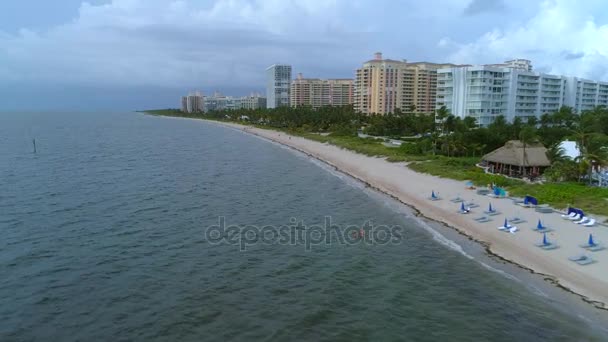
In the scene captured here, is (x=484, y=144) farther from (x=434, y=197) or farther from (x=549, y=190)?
(x=434, y=197)

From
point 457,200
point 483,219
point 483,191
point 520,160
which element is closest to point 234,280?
point 483,219

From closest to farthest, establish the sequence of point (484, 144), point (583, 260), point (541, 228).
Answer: point (583, 260) → point (541, 228) → point (484, 144)

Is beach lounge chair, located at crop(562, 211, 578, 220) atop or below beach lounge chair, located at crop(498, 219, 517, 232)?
atop

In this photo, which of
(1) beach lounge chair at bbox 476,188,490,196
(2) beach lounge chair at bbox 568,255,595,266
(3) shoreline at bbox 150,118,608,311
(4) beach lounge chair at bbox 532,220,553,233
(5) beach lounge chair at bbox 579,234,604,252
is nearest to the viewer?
(3) shoreline at bbox 150,118,608,311

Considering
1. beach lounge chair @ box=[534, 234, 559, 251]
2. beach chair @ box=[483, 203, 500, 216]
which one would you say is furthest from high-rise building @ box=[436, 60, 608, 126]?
beach lounge chair @ box=[534, 234, 559, 251]

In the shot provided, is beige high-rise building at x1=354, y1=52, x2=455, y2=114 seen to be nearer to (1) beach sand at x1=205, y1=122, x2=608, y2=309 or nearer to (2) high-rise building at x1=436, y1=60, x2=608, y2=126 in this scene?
(2) high-rise building at x1=436, y1=60, x2=608, y2=126

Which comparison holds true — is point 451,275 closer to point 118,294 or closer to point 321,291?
point 321,291

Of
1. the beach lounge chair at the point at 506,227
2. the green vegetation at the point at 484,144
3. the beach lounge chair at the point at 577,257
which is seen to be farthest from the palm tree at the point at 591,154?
the beach lounge chair at the point at 577,257
